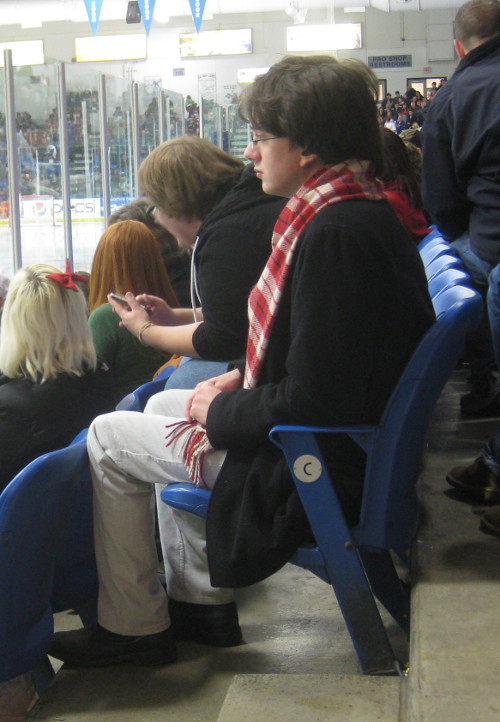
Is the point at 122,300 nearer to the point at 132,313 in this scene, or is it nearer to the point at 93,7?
the point at 132,313

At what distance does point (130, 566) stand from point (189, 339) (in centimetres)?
54

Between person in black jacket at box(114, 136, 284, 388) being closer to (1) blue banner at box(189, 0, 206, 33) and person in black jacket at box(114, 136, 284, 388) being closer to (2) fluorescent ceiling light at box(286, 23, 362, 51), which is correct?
(1) blue banner at box(189, 0, 206, 33)

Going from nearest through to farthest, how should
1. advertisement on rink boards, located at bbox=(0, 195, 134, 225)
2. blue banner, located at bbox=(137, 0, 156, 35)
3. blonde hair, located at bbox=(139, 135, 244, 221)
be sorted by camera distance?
blonde hair, located at bbox=(139, 135, 244, 221) → advertisement on rink boards, located at bbox=(0, 195, 134, 225) → blue banner, located at bbox=(137, 0, 156, 35)

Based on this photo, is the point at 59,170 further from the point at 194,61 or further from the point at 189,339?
the point at 194,61

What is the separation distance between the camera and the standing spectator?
269cm

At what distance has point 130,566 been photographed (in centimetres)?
184

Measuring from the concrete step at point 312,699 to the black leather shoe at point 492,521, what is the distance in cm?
43

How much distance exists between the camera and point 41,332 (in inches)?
85.5

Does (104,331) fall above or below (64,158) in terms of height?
below

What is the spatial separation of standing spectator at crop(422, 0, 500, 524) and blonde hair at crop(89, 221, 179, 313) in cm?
92

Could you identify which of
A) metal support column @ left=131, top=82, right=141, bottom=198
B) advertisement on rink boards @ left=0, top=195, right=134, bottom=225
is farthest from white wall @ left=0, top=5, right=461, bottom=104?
advertisement on rink boards @ left=0, top=195, right=134, bottom=225

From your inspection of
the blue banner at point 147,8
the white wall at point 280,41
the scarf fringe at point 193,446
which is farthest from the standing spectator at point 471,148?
the white wall at point 280,41

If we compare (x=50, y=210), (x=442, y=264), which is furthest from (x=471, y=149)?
(x=50, y=210)

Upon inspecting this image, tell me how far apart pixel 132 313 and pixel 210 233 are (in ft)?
1.16
